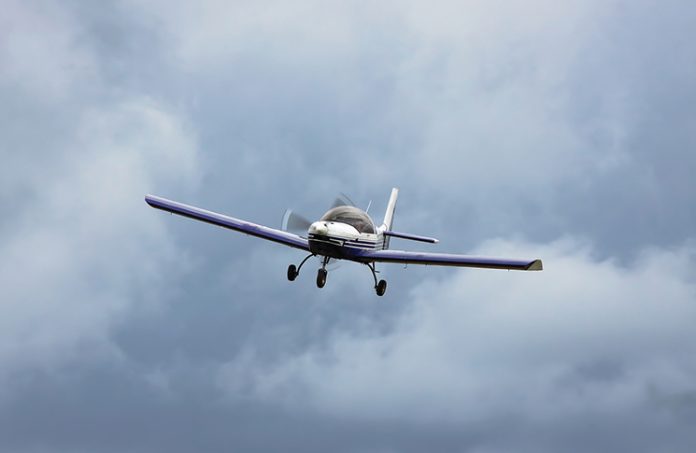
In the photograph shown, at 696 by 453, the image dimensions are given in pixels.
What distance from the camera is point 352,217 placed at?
42.9 meters

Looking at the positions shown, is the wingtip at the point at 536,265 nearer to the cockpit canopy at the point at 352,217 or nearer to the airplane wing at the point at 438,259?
the airplane wing at the point at 438,259

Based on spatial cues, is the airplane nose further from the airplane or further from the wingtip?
the wingtip

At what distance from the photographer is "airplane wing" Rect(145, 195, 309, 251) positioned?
45.6m

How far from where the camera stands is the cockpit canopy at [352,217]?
139 feet

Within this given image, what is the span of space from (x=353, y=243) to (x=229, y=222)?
7.70 meters

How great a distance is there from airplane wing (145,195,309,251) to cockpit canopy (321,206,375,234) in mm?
2826

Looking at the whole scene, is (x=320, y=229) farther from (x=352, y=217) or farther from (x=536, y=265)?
(x=536, y=265)

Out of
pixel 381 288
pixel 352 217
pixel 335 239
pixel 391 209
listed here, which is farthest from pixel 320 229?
pixel 391 209

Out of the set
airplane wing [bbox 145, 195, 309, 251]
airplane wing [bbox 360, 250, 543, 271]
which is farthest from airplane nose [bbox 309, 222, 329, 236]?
airplane wing [bbox 145, 195, 309, 251]

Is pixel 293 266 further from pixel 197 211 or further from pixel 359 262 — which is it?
pixel 197 211

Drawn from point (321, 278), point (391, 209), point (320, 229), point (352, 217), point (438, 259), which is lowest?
point (321, 278)

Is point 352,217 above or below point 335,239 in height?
above

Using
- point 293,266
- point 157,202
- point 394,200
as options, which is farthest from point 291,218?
point 394,200

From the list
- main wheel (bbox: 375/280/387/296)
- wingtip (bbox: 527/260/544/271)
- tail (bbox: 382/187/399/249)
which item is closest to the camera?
wingtip (bbox: 527/260/544/271)
